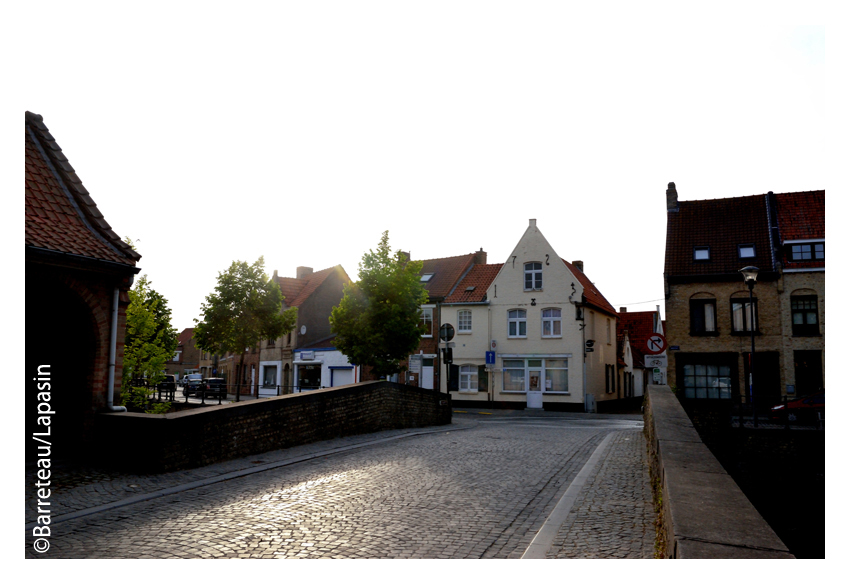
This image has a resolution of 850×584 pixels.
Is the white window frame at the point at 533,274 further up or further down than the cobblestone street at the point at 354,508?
further up

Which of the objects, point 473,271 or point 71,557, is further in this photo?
point 473,271

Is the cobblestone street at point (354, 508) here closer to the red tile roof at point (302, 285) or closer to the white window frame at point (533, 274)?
the white window frame at point (533, 274)

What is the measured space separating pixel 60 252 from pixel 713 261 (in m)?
30.7

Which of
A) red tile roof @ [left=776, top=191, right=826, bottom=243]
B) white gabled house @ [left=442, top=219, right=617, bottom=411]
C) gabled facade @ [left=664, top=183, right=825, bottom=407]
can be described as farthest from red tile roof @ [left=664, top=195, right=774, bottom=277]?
white gabled house @ [left=442, top=219, right=617, bottom=411]

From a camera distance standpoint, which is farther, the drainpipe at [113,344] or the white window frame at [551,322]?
the white window frame at [551,322]

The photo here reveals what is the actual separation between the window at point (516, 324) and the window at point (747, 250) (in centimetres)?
1174

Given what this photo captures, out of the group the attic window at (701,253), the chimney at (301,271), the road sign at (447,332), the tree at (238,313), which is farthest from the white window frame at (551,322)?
the chimney at (301,271)

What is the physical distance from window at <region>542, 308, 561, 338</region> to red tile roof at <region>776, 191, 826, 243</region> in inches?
465

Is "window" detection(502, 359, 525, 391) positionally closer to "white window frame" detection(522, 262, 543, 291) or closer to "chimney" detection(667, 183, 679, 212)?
"white window frame" detection(522, 262, 543, 291)

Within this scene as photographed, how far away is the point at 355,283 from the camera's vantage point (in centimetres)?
2648

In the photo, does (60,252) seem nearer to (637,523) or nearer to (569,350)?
(637,523)

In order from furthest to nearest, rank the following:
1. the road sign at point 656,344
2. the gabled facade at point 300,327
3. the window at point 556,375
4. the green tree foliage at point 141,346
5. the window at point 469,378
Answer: the gabled facade at point 300,327 < the window at point 469,378 < the window at point 556,375 < the green tree foliage at point 141,346 < the road sign at point 656,344

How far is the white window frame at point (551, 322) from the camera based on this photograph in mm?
34719

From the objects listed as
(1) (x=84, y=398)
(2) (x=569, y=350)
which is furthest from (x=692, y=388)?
(1) (x=84, y=398)
